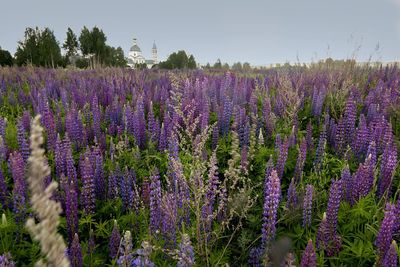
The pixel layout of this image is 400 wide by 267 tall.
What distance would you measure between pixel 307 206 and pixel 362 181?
623 mm

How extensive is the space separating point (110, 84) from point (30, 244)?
17.7 feet

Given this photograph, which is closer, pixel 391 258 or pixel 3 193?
pixel 391 258

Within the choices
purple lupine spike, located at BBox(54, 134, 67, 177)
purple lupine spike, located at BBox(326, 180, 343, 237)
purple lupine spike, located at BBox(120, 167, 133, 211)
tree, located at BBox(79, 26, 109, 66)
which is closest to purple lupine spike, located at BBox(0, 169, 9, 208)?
purple lupine spike, located at BBox(54, 134, 67, 177)

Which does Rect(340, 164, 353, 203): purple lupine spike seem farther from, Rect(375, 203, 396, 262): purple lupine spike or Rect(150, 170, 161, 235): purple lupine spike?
Rect(150, 170, 161, 235): purple lupine spike

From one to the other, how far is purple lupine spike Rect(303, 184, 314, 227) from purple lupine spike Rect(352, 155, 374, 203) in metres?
0.50

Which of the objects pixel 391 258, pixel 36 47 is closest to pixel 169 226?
pixel 391 258

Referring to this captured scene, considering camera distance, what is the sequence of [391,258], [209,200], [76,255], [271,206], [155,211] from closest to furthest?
[391,258] < [76,255] < [271,206] < [155,211] < [209,200]

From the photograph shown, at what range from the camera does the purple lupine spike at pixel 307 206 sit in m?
2.83

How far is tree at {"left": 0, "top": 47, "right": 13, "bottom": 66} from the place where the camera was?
34.5 m

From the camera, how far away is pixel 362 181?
10.1 feet

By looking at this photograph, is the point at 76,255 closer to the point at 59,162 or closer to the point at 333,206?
the point at 59,162

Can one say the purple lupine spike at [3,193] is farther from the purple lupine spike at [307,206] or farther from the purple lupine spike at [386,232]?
the purple lupine spike at [386,232]

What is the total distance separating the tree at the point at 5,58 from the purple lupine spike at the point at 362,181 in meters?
37.9

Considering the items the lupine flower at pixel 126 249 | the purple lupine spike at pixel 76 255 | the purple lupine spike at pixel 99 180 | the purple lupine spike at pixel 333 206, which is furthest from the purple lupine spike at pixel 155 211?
the purple lupine spike at pixel 333 206
